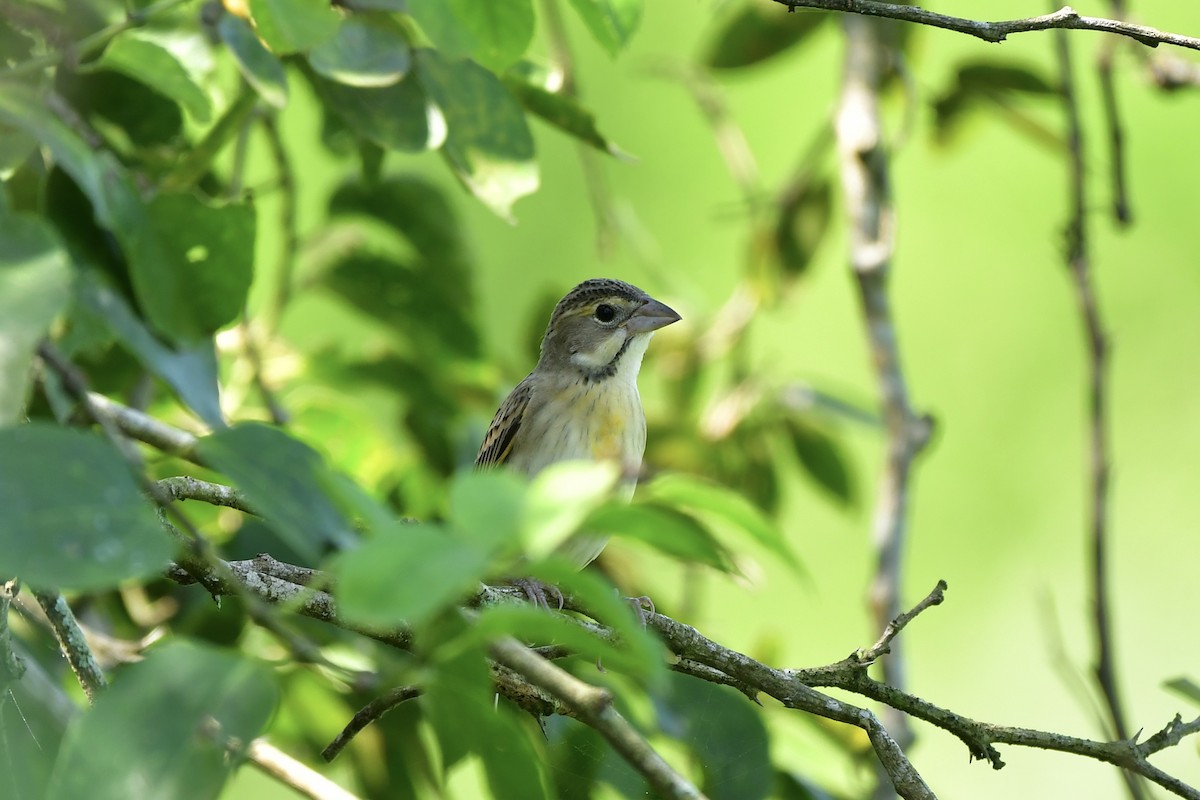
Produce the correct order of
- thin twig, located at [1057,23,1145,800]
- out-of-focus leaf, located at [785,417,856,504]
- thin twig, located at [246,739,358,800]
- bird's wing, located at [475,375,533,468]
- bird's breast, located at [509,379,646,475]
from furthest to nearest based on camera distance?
1. out-of-focus leaf, located at [785,417,856,504]
2. bird's wing, located at [475,375,533,468]
3. bird's breast, located at [509,379,646,475]
4. thin twig, located at [1057,23,1145,800]
5. thin twig, located at [246,739,358,800]

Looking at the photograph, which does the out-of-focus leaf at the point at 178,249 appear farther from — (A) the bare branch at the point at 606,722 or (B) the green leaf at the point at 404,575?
(B) the green leaf at the point at 404,575

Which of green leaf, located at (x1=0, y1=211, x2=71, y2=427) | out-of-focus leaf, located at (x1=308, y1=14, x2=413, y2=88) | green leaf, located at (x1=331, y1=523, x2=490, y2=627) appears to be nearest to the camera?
green leaf, located at (x1=331, y1=523, x2=490, y2=627)

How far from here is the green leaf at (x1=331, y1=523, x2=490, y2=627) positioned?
116 centimetres

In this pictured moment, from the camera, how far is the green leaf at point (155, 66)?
2.49m

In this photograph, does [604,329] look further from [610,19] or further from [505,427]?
[610,19]

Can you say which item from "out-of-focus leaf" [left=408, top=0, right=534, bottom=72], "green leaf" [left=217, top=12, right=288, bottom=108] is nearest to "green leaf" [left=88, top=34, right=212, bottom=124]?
"green leaf" [left=217, top=12, right=288, bottom=108]

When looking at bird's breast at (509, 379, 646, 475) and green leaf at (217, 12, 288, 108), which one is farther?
bird's breast at (509, 379, 646, 475)

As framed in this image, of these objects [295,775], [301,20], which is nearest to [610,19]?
[301,20]

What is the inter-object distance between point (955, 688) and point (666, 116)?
11.7 ft

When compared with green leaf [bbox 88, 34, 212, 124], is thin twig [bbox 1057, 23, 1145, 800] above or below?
above

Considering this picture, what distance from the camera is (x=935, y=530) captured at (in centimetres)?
780

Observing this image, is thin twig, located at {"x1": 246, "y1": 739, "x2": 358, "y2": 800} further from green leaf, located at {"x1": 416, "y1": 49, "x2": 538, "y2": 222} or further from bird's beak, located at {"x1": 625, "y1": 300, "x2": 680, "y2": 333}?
bird's beak, located at {"x1": 625, "y1": 300, "x2": 680, "y2": 333}

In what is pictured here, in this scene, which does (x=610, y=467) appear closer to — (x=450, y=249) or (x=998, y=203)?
(x=450, y=249)

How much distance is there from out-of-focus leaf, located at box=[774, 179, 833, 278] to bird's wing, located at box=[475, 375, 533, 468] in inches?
48.2
